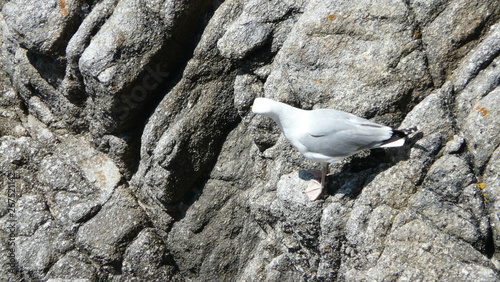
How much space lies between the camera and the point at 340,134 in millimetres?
4250

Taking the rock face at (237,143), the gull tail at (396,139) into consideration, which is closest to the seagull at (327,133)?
the gull tail at (396,139)

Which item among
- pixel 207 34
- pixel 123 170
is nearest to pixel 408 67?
pixel 207 34

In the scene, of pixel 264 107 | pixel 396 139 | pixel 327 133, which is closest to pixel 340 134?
pixel 327 133

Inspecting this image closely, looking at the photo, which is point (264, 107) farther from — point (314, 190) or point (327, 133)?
point (314, 190)

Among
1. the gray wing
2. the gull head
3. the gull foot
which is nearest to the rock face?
the gull foot

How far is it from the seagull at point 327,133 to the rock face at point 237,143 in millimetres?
307

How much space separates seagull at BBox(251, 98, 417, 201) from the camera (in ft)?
13.7

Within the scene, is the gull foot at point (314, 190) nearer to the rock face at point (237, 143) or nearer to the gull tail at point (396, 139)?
the rock face at point (237, 143)

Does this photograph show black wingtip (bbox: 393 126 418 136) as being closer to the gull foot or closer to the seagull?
the seagull

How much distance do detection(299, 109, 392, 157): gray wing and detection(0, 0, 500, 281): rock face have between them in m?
0.37

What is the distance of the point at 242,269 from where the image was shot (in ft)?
19.3

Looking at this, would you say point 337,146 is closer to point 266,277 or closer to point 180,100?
point 266,277

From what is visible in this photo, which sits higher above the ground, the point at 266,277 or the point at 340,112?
the point at 340,112

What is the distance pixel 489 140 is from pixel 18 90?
20.5ft
